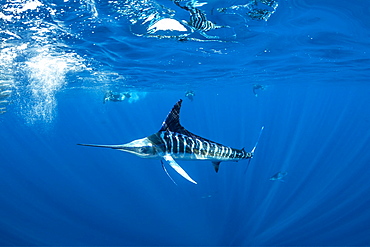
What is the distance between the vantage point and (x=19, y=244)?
13.2 metres

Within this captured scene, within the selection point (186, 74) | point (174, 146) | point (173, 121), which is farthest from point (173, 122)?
point (186, 74)

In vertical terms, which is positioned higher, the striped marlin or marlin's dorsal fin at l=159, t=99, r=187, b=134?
marlin's dorsal fin at l=159, t=99, r=187, b=134

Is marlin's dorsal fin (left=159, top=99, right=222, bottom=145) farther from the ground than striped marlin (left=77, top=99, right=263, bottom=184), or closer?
farther from the ground

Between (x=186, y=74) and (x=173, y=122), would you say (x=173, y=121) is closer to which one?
(x=173, y=122)

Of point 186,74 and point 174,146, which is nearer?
point 174,146

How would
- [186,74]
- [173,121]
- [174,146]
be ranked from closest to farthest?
[174,146], [173,121], [186,74]

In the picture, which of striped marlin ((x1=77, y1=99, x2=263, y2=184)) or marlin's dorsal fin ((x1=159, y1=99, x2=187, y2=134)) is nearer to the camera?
striped marlin ((x1=77, y1=99, x2=263, y2=184))

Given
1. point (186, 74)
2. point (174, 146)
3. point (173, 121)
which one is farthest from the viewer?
point (186, 74)

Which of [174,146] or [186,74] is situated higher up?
[186,74]

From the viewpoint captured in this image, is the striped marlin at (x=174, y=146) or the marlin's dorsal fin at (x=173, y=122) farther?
the marlin's dorsal fin at (x=173, y=122)

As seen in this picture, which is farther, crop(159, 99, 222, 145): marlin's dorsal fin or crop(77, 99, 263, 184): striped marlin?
crop(159, 99, 222, 145): marlin's dorsal fin

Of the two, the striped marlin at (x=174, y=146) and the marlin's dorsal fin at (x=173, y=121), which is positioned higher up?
the marlin's dorsal fin at (x=173, y=121)

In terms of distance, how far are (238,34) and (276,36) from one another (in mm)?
1658

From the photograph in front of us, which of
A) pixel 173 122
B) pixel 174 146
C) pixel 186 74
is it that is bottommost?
pixel 174 146
